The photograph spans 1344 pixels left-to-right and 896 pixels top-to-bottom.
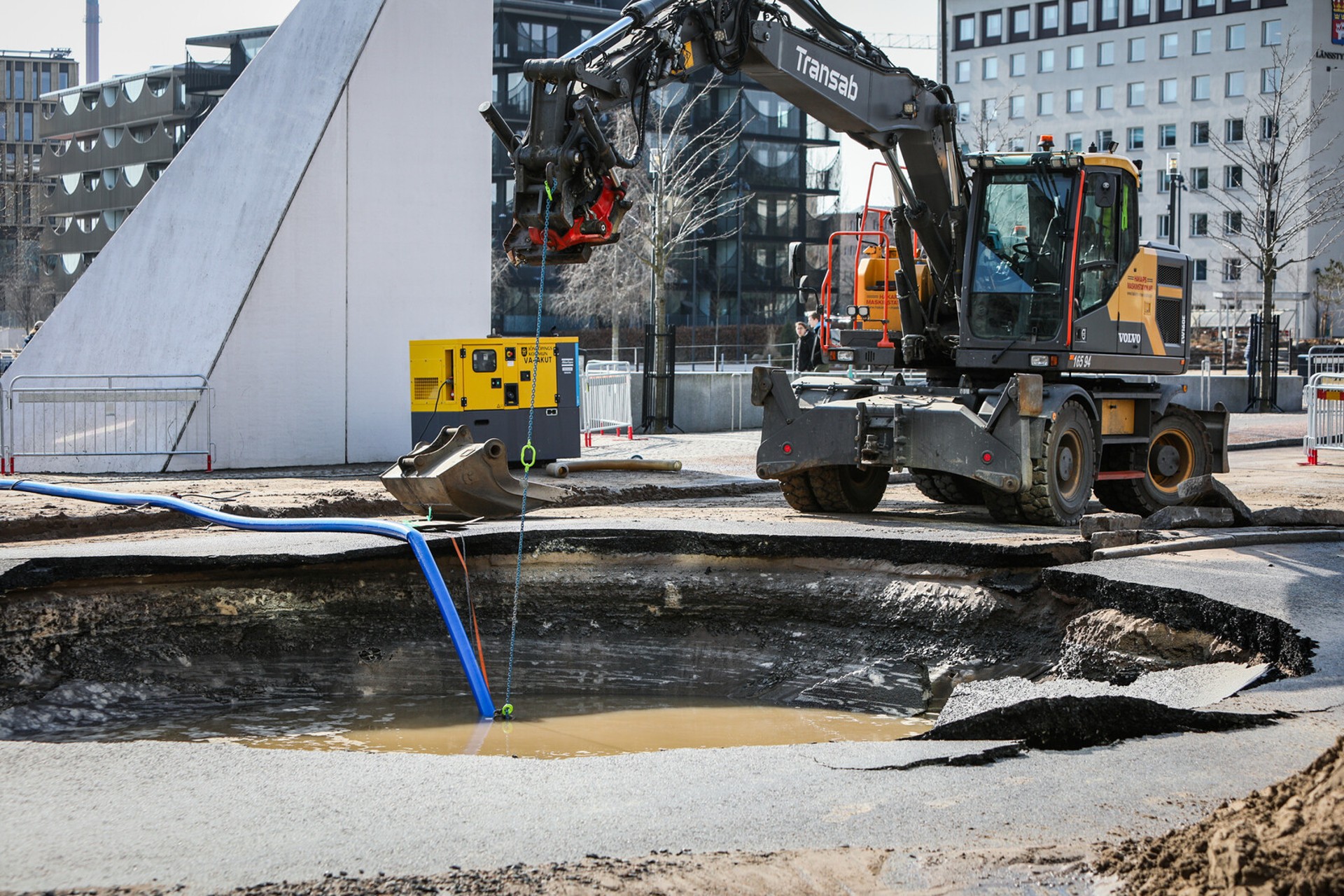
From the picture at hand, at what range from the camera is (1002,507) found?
36.7 feet

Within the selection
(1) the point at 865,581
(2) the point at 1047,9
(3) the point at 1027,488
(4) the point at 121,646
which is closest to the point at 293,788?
(4) the point at 121,646

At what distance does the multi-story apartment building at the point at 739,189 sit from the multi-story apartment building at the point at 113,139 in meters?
11.6

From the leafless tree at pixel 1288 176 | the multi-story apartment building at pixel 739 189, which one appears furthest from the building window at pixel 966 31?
the multi-story apartment building at pixel 739 189

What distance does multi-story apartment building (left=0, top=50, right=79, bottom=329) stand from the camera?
67312 mm

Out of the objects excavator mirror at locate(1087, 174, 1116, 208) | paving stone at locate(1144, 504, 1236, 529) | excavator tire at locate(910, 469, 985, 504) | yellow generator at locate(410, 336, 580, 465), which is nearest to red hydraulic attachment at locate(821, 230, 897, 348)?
excavator tire at locate(910, 469, 985, 504)

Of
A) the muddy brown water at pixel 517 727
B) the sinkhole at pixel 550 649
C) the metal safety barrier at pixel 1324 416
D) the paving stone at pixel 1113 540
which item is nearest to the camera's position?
the muddy brown water at pixel 517 727

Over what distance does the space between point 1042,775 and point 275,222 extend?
45.4 ft

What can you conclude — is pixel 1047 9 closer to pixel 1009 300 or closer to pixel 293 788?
pixel 1009 300

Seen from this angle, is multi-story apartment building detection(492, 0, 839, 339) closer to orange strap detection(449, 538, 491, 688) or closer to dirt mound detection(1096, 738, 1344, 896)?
orange strap detection(449, 538, 491, 688)

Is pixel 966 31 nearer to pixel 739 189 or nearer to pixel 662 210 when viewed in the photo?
pixel 739 189

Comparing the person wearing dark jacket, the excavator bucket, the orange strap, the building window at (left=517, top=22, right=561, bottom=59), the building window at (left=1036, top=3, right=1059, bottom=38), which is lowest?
the orange strap

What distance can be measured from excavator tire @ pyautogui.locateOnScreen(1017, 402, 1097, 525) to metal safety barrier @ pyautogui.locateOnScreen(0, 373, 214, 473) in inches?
396

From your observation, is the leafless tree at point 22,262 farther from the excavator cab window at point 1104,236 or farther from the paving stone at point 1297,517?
the paving stone at point 1297,517

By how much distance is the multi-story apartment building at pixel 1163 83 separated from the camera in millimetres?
64062
